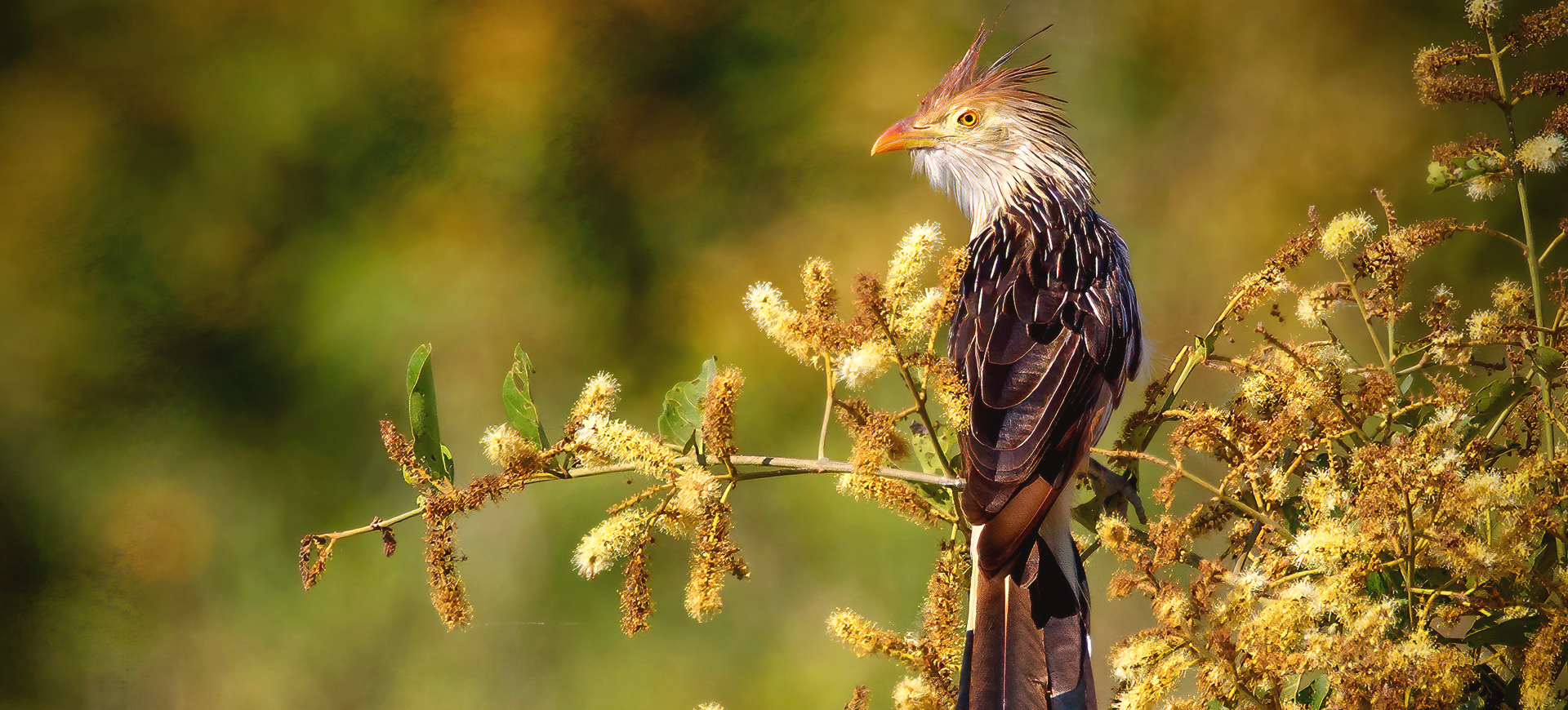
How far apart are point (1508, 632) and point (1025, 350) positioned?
38 cm

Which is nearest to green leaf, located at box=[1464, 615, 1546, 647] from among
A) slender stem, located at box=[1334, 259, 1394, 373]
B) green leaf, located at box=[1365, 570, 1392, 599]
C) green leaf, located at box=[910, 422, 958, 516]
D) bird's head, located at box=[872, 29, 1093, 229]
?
green leaf, located at box=[1365, 570, 1392, 599]

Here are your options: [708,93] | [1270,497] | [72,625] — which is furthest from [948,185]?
[72,625]

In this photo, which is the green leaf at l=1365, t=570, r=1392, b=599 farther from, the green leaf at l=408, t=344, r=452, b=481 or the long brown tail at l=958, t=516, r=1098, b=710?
the green leaf at l=408, t=344, r=452, b=481

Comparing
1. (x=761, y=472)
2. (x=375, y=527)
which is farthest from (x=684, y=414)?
(x=375, y=527)

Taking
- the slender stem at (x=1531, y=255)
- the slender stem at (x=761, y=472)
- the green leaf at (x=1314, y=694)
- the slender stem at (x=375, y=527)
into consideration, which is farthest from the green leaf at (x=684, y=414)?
the slender stem at (x=1531, y=255)

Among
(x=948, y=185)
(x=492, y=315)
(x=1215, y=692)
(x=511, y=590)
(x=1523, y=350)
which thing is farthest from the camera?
(x=492, y=315)

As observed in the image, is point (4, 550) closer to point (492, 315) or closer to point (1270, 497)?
point (492, 315)

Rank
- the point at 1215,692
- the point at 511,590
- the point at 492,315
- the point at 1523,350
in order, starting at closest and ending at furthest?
the point at 1215,692 < the point at 1523,350 < the point at 511,590 < the point at 492,315

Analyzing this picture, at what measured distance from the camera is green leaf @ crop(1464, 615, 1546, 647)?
0.46 m

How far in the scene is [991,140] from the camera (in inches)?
46.4

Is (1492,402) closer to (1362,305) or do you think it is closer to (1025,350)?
(1362,305)

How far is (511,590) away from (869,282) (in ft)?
3.19

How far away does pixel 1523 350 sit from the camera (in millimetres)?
554

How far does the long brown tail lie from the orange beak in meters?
0.55
